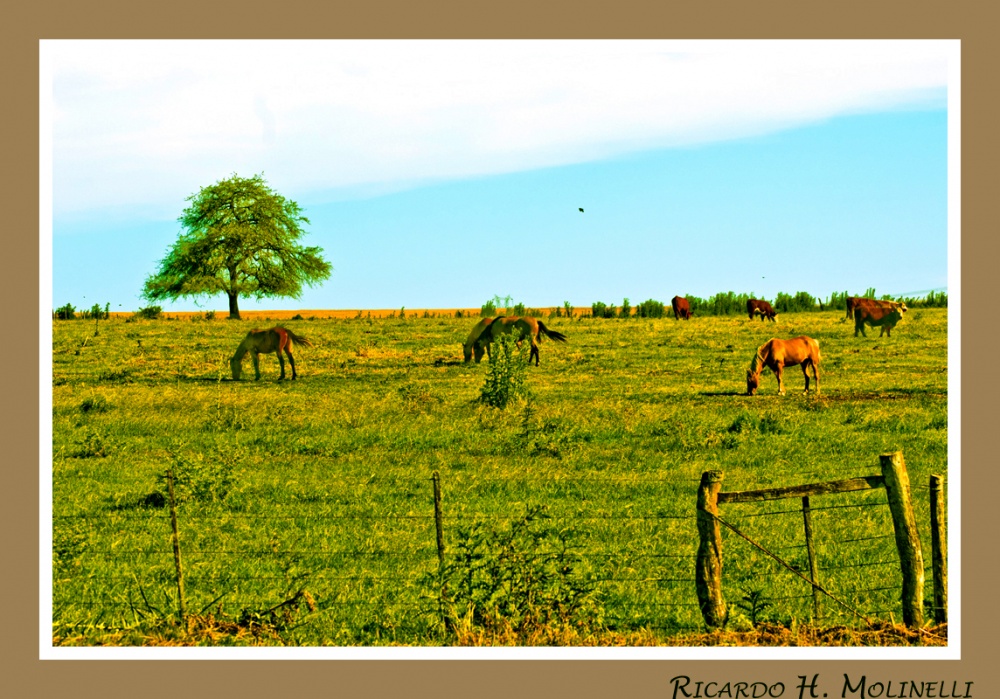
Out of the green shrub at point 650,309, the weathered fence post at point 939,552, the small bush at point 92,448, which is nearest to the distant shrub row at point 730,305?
the green shrub at point 650,309

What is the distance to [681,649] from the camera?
328 inches

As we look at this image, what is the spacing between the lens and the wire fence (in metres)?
9.37

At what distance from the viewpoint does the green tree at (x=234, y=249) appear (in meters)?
47.0

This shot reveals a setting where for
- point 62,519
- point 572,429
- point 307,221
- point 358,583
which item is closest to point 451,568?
point 358,583

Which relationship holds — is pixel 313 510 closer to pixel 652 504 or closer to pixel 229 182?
pixel 652 504

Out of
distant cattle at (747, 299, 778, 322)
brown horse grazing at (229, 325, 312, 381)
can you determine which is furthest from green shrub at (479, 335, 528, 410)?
distant cattle at (747, 299, 778, 322)

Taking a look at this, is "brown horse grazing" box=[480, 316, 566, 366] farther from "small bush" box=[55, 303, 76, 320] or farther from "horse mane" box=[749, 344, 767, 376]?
"small bush" box=[55, 303, 76, 320]

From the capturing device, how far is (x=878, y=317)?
3294 cm

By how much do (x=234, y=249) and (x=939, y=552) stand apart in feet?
137

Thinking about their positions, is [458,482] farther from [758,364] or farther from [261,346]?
[261,346]

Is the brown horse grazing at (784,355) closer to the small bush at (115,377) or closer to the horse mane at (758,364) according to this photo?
the horse mane at (758,364)

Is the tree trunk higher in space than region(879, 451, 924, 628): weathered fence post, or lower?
higher

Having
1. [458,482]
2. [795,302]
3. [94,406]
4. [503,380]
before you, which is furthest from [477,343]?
[795,302]

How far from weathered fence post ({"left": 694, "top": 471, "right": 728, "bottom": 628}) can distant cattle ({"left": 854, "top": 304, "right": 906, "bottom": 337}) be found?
25.2 metres
